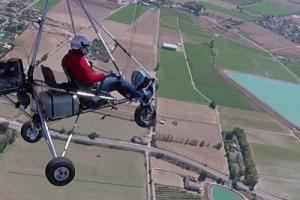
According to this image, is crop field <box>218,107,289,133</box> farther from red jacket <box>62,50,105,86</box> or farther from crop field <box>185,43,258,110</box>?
red jacket <box>62,50,105,86</box>

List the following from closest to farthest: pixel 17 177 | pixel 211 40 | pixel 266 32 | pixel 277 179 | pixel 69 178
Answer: pixel 69 178, pixel 17 177, pixel 277 179, pixel 211 40, pixel 266 32

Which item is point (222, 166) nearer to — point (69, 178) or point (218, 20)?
point (69, 178)

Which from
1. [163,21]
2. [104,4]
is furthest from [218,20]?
[104,4]

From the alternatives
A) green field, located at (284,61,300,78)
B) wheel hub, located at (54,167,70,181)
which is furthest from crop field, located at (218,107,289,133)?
wheel hub, located at (54,167,70,181)

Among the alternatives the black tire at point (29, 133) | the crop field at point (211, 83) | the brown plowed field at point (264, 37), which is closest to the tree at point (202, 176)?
the crop field at point (211, 83)

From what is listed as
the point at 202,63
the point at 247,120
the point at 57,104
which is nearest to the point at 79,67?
the point at 57,104

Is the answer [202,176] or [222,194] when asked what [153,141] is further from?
[222,194]

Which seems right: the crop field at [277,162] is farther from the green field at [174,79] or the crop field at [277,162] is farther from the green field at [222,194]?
the green field at [174,79]
